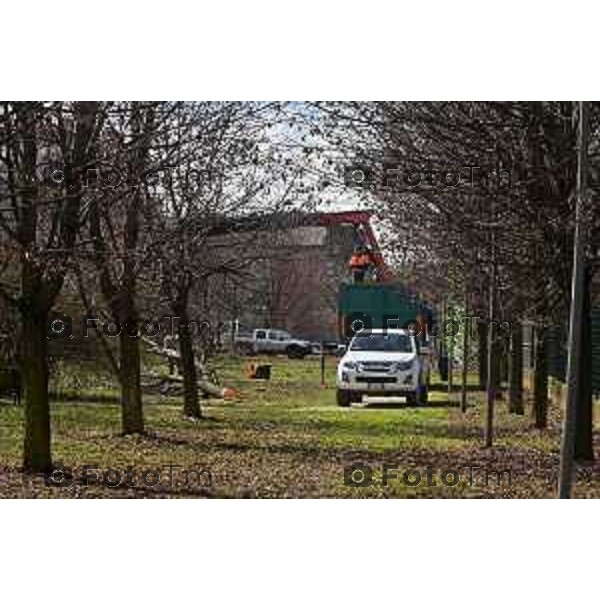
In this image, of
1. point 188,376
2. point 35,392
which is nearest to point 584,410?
point 188,376

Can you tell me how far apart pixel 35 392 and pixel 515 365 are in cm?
239

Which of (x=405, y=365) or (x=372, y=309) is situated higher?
(x=372, y=309)

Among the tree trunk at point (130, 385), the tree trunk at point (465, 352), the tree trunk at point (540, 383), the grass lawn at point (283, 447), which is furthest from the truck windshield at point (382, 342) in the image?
the tree trunk at point (130, 385)

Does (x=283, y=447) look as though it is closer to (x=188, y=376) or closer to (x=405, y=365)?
(x=188, y=376)

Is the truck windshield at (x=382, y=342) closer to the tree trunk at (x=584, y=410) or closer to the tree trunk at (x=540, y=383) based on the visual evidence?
the tree trunk at (x=540, y=383)

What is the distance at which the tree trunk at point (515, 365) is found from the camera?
23.8ft

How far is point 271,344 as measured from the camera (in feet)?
22.2

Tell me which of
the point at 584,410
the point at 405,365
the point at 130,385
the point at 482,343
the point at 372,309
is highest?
the point at 372,309

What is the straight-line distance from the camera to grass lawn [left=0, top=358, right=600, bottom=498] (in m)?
6.63

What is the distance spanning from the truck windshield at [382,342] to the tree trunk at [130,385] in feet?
3.37

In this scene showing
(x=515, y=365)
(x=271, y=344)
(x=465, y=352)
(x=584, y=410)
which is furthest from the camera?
(x=515, y=365)

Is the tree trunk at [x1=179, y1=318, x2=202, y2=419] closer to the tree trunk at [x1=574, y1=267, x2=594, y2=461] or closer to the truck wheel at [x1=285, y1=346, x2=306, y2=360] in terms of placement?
the truck wheel at [x1=285, y1=346, x2=306, y2=360]

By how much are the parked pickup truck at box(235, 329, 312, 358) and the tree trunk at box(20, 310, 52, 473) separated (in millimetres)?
948

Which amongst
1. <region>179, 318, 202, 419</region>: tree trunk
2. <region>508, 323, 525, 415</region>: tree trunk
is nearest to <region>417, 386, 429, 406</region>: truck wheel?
<region>508, 323, 525, 415</region>: tree trunk
